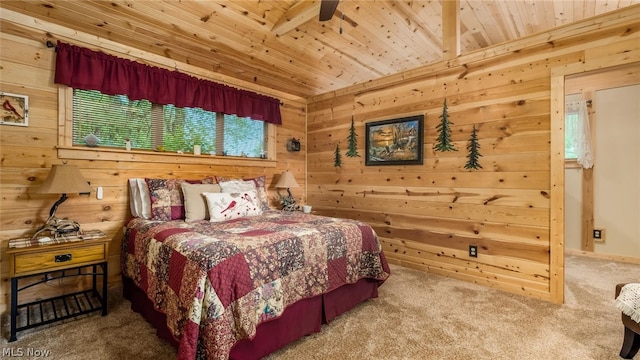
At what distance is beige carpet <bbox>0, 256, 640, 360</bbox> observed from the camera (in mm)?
1786

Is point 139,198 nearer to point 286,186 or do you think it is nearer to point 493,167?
point 286,186

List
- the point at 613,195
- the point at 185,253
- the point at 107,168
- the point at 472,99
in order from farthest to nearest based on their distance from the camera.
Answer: the point at 613,195
the point at 472,99
the point at 107,168
the point at 185,253

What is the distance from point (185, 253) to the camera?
1.67 metres

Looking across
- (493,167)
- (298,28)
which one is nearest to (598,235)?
(493,167)

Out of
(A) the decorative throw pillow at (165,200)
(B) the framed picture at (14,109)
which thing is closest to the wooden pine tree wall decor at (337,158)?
(A) the decorative throw pillow at (165,200)

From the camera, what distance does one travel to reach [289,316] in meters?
1.87

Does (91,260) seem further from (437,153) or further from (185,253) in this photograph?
(437,153)

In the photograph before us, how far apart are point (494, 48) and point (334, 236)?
2.48 metres

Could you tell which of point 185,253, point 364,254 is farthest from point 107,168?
point 364,254

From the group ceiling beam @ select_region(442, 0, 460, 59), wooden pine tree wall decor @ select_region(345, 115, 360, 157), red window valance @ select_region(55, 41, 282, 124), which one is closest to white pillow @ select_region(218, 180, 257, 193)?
red window valance @ select_region(55, 41, 282, 124)

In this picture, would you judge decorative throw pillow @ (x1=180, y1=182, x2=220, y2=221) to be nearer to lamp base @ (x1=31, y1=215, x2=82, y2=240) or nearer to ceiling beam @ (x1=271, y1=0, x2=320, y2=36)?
lamp base @ (x1=31, y1=215, x2=82, y2=240)

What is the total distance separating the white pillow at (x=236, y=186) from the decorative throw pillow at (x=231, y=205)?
0.50 ft

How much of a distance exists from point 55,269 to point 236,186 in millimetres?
1590

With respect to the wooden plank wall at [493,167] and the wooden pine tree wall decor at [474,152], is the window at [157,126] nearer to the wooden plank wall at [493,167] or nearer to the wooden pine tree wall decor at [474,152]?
the wooden plank wall at [493,167]
